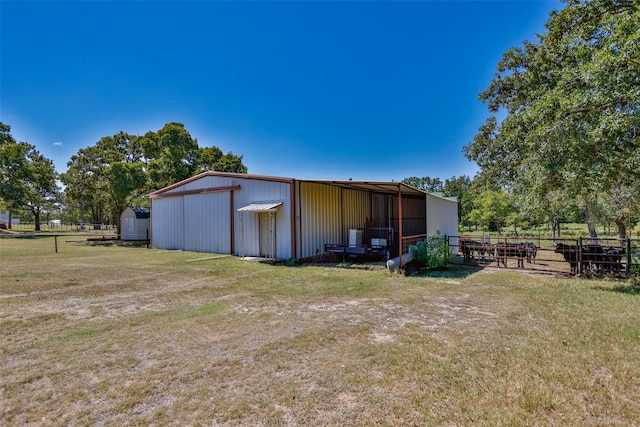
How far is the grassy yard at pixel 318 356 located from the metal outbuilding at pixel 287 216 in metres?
4.66

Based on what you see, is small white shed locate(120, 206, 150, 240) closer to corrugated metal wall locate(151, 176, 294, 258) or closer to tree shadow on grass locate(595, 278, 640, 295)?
corrugated metal wall locate(151, 176, 294, 258)

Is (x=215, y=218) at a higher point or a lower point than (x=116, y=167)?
lower

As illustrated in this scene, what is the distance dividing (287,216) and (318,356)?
8.01 meters

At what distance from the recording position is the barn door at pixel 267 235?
11.6 meters

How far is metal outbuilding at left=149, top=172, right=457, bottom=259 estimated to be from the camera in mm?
11336

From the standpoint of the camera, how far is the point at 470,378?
9.59ft

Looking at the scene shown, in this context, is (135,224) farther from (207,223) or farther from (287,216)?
(287,216)

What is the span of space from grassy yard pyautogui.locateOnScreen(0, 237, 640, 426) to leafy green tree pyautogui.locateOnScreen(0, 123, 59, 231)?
27.5 meters

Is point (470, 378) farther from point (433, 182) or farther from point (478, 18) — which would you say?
point (433, 182)

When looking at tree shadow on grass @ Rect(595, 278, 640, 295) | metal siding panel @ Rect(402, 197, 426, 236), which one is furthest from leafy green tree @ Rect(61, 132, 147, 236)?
tree shadow on grass @ Rect(595, 278, 640, 295)

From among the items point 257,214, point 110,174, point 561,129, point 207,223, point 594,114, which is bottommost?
point 207,223

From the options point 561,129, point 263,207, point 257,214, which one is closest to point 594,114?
point 561,129

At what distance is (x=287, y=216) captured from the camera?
11.2 metres

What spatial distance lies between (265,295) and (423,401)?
4272 mm
